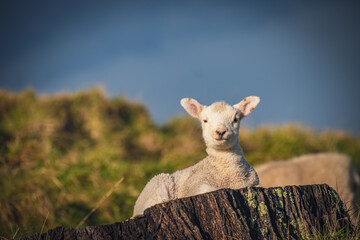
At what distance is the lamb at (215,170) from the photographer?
429cm

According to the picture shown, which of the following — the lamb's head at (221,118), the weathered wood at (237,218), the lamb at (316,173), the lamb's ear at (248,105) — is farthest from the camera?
the lamb at (316,173)

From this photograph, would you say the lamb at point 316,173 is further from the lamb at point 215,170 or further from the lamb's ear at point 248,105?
the lamb at point 215,170

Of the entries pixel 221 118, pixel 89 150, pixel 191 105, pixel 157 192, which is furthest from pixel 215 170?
pixel 89 150

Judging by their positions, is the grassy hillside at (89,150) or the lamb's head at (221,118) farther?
the grassy hillside at (89,150)

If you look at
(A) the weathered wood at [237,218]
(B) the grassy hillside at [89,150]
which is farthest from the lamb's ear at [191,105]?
(B) the grassy hillside at [89,150]

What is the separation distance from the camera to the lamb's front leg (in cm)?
432

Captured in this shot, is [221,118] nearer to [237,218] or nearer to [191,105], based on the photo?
[191,105]

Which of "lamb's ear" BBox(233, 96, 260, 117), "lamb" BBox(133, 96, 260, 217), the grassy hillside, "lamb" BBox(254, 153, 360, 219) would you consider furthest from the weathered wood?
the grassy hillside

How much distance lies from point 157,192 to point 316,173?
232 inches

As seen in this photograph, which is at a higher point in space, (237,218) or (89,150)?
(89,150)

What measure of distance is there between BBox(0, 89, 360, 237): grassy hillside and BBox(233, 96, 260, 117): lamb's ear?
5148mm

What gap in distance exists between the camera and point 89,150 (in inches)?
488

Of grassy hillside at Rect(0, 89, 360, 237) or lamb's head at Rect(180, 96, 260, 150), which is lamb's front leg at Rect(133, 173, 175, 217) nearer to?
lamb's head at Rect(180, 96, 260, 150)

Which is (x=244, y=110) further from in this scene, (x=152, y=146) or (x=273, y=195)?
(x=152, y=146)
